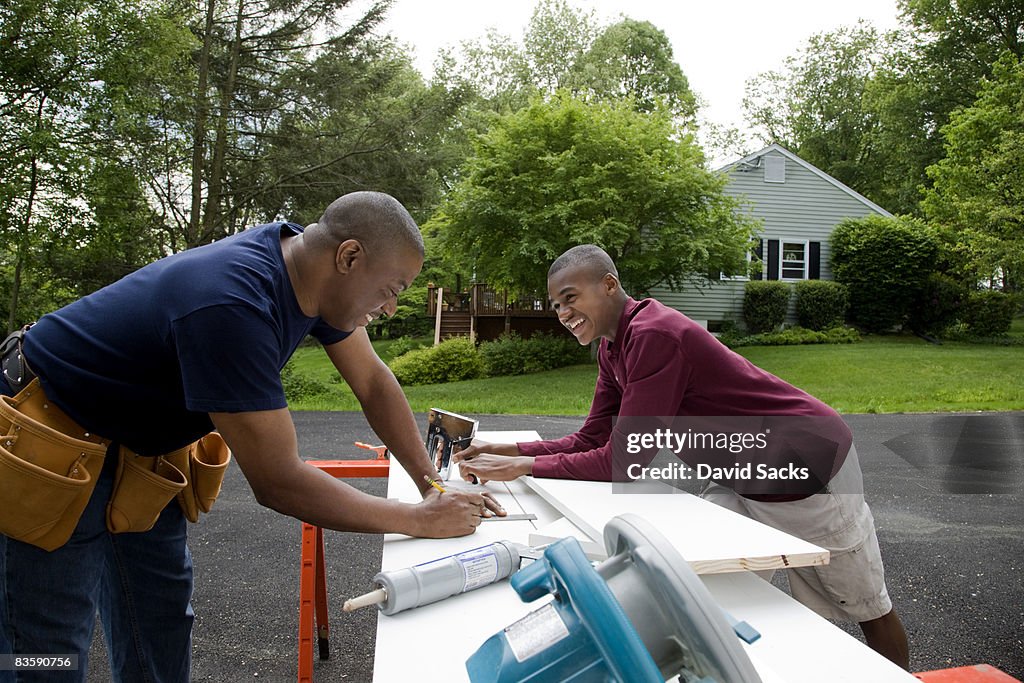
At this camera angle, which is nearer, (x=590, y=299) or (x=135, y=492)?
(x=135, y=492)

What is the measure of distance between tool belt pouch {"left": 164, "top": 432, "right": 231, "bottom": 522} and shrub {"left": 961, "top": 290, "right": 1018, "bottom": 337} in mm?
21673

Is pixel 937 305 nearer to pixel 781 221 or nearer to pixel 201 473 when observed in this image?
pixel 781 221

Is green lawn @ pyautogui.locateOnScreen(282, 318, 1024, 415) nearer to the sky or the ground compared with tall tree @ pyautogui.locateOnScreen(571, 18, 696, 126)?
nearer to the ground

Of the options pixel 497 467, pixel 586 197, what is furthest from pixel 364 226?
Answer: pixel 586 197

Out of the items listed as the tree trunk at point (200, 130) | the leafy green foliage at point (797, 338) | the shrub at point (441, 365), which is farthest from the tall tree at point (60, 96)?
the leafy green foliage at point (797, 338)

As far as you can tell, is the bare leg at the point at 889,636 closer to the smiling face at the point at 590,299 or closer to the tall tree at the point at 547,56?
the smiling face at the point at 590,299

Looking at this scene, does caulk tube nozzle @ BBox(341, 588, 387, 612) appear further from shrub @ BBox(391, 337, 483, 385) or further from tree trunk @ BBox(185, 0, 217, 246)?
shrub @ BBox(391, 337, 483, 385)

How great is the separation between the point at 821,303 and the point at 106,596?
20.2 metres

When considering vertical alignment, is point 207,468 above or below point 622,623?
below

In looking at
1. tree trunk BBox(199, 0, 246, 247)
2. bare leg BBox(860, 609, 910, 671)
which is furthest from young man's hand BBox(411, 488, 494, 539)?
tree trunk BBox(199, 0, 246, 247)

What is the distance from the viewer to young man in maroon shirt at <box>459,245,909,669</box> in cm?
220

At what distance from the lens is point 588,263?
271 centimetres

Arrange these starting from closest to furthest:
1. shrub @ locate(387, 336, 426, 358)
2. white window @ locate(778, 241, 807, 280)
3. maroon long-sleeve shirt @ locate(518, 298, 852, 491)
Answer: maroon long-sleeve shirt @ locate(518, 298, 852, 491) → white window @ locate(778, 241, 807, 280) → shrub @ locate(387, 336, 426, 358)

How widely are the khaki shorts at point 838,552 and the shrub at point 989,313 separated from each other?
20.4 metres
